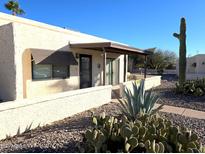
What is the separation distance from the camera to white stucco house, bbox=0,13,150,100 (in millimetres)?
9148

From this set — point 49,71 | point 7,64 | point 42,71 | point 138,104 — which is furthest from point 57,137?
point 49,71

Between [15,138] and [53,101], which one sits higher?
[53,101]

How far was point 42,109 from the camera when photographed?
640 cm

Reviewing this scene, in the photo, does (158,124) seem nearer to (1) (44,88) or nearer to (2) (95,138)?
(2) (95,138)

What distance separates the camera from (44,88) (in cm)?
1098

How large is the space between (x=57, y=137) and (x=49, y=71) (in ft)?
22.3

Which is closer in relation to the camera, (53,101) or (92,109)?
(53,101)

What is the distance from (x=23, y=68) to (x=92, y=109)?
3832 mm

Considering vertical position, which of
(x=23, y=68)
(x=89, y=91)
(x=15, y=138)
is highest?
(x=23, y=68)

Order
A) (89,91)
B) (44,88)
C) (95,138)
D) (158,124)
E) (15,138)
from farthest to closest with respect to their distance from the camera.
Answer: (44,88) → (89,91) → (15,138) → (158,124) → (95,138)

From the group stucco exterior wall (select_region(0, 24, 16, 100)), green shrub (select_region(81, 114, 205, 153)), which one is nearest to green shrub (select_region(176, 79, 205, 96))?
green shrub (select_region(81, 114, 205, 153))

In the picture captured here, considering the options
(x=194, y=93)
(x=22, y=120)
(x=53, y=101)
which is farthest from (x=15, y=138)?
(x=194, y=93)

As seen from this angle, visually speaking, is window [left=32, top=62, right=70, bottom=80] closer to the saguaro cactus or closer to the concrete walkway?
the concrete walkway

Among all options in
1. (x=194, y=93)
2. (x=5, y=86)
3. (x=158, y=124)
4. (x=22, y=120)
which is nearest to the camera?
(x=158, y=124)
